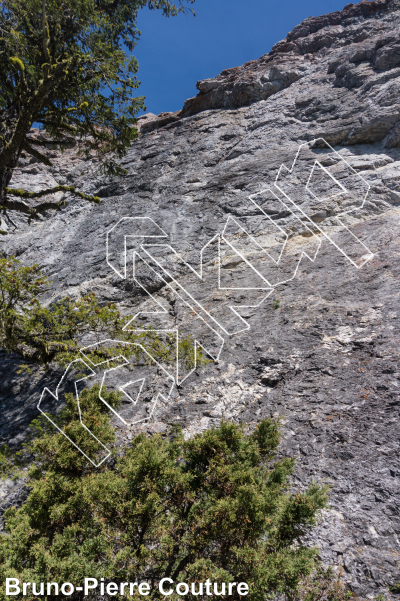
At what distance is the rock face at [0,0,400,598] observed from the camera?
4.42m

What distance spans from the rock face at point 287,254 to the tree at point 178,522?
1.06 meters

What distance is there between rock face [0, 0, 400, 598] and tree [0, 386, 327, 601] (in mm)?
1064

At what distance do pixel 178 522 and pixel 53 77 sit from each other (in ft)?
29.8

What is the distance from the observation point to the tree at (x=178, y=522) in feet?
9.20

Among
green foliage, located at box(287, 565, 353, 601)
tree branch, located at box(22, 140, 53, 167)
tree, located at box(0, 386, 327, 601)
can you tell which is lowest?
green foliage, located at box(287, 565, 353, 601)

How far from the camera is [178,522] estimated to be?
10.6 feet

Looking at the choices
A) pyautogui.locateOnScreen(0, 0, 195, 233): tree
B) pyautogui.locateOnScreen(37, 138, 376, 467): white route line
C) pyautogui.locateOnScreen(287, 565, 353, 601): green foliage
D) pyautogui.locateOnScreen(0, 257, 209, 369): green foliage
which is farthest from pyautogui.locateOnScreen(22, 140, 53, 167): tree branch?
pyautogui.locateOnScreen(287, 565, 353, 601): green foliage

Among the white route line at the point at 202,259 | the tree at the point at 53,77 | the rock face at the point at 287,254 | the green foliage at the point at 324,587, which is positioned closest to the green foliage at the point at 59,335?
the white route line at the point at 202,259

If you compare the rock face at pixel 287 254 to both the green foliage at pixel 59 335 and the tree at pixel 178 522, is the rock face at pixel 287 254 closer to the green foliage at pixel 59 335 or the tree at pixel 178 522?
the green foliage at pixel 59 335

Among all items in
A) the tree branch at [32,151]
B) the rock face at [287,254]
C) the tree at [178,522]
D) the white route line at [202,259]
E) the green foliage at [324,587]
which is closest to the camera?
the tree at [178,522]

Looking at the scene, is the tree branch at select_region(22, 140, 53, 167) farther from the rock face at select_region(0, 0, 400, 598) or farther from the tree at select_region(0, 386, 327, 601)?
the tree at select_region(0, 386, 327, 601)

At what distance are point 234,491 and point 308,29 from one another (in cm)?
2171

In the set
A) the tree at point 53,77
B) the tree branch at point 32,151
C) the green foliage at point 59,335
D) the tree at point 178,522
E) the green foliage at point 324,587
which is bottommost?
the green foliage at point 324,587

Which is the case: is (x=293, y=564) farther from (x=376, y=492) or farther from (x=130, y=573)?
(x=376, y=492)
